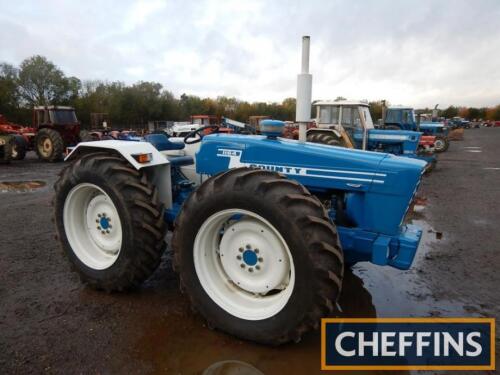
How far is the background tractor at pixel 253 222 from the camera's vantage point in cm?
232

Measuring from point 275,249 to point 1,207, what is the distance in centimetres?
613

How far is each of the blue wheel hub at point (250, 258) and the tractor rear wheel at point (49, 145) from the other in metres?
13.3

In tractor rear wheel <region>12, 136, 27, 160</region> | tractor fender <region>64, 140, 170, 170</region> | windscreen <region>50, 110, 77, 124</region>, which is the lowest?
tractor rear wheel <region>12, 136, 27, 160</region>

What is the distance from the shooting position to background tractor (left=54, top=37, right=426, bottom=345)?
7.61 ft

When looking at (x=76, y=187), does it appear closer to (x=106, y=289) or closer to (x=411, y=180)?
(x=106, y=289)

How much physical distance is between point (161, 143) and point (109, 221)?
3.24ft

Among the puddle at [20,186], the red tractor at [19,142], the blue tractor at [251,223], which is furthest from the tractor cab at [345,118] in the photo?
the red tractor at [19,142]

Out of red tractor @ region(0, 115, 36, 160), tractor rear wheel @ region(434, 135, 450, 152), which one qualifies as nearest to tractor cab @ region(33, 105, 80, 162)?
red tractor @ region(0, 115, 36, 160)

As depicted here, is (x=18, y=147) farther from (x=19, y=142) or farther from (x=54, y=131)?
(x=54, y=131)

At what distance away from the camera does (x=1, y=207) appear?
6.57m

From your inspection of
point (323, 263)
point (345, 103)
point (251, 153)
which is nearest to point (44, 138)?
point (345, 103)

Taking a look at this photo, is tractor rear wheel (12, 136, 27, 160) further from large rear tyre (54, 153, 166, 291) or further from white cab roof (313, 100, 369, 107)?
large rear tyre (54, 153, 166, 291)

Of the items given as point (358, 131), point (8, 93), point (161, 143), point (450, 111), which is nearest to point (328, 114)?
point (358, 131)

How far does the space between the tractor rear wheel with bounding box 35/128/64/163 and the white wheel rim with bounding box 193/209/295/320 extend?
1310 centimetres
